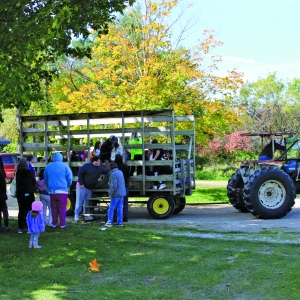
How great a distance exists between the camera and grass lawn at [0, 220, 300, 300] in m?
7.27

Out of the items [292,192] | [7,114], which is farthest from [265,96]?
[292,192]

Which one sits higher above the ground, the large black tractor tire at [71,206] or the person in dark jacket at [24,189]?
the person in dark jacket at [24,189]

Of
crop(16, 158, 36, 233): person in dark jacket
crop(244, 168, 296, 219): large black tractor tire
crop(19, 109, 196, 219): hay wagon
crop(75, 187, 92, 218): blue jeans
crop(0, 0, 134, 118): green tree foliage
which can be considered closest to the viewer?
crop(0, 0, 134, 118): green tree foliage

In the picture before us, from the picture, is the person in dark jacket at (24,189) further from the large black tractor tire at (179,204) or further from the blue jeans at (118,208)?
the large black tractor tire at (179,204)

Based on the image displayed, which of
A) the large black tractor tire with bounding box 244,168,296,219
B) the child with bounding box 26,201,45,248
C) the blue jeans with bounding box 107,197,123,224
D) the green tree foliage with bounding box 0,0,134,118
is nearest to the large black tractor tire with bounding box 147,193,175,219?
the blue jeans with bounding box 107,197,123,224

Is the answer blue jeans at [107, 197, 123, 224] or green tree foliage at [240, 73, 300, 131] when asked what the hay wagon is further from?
green tree foliage at [240, 73, 300, 131]

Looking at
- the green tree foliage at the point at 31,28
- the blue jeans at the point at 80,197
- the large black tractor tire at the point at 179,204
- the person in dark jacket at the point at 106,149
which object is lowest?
the large black tractor tire at the point at 179,204

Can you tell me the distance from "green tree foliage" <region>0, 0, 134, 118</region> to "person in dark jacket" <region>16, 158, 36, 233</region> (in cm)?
161

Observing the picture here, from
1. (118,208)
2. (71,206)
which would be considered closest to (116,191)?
(118,208)

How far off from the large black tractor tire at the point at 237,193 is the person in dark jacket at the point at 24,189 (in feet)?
22.2

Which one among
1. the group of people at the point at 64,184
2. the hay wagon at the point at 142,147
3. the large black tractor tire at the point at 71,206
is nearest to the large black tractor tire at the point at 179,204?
the hay wagon at the point at 142,147

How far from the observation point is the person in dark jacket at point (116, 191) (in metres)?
12.9

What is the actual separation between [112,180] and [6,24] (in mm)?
4306

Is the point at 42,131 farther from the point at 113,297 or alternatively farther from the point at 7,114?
the point at 7,114
